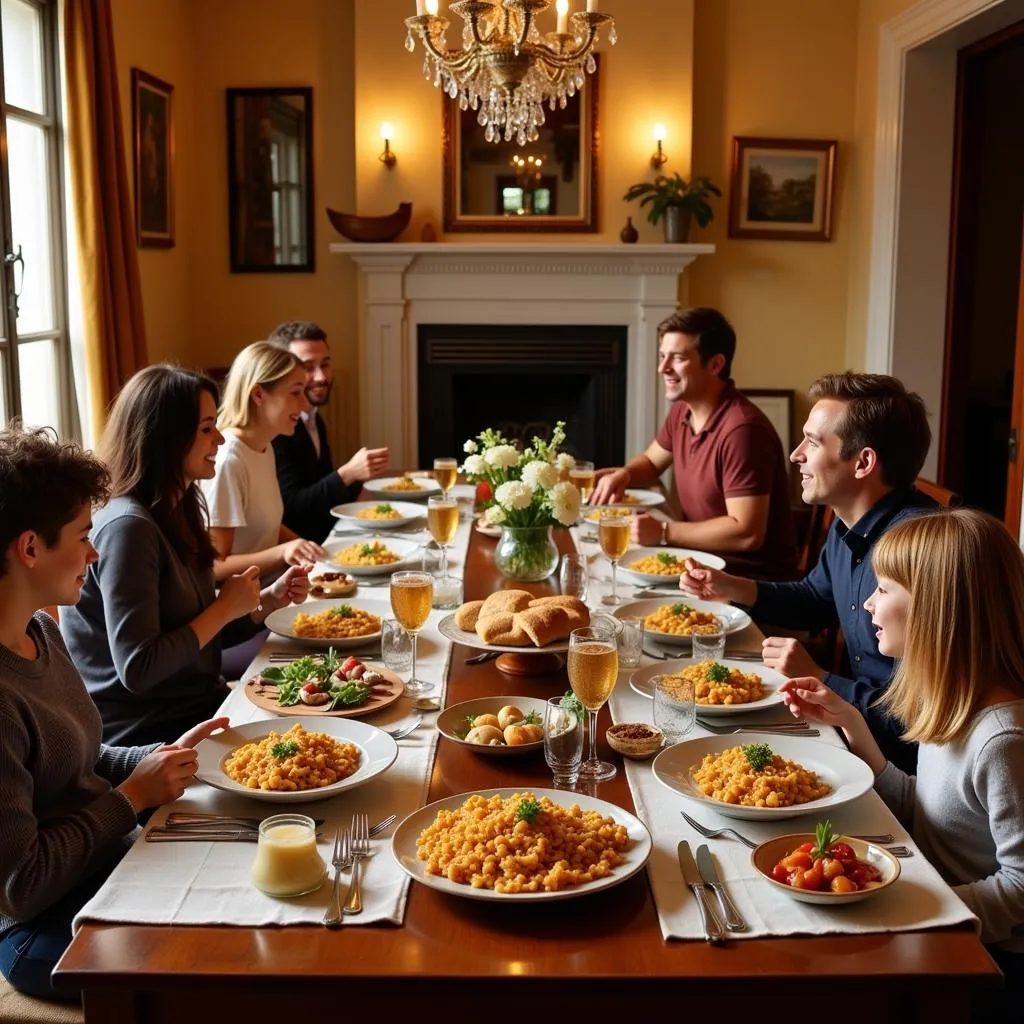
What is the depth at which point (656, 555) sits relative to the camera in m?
2.81

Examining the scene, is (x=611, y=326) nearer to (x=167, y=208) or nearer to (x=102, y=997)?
(x=167, y=208)

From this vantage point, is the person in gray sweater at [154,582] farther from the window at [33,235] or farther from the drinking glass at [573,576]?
the window at [33,235]

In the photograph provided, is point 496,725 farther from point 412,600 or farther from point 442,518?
point 442,518

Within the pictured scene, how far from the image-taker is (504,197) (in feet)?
18.5

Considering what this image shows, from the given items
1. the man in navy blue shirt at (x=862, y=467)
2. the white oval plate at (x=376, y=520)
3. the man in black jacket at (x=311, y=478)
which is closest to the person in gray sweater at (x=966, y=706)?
the man in navy blue shirt at (x=862, y=467)

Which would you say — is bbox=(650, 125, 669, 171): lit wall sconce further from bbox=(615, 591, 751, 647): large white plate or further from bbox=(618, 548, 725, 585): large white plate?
bbox=(615, 591, 751, 647): large white plate

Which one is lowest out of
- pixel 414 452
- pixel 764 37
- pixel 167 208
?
pixel 414 452

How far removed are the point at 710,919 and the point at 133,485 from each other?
134 centimetres

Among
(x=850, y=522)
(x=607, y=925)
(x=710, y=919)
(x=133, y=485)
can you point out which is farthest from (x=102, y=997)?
(x=850, y=522)

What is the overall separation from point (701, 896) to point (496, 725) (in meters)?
0.49

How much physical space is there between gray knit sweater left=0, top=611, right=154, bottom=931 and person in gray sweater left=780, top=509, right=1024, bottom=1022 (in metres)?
1.04

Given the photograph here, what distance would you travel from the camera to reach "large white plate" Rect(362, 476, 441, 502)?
12.4 ft

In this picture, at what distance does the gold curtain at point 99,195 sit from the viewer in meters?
4.14

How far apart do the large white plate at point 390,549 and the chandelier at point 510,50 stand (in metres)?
1.26
